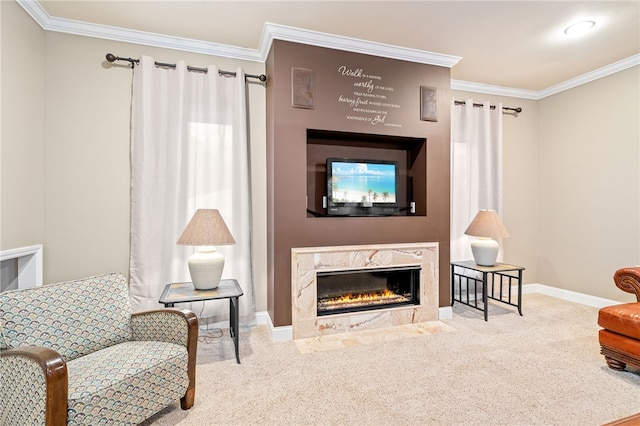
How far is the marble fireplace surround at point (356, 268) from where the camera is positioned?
10.2 feet

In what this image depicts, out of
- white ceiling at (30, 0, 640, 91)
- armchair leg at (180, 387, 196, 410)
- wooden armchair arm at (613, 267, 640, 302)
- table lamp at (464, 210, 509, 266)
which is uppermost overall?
white ceiling at (30, 0, 640, 91)

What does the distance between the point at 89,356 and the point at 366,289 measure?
243cm

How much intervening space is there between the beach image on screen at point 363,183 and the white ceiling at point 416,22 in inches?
48.9

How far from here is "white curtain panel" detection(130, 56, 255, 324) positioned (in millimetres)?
3119

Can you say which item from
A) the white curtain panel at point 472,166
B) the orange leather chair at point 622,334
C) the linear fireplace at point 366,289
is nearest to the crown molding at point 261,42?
the white curtain panel at point 472,166

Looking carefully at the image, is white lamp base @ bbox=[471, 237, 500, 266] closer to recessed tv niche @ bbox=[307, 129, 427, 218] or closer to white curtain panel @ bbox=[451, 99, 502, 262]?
white curtain panel @ bbox=[451, 99, 502, 262]

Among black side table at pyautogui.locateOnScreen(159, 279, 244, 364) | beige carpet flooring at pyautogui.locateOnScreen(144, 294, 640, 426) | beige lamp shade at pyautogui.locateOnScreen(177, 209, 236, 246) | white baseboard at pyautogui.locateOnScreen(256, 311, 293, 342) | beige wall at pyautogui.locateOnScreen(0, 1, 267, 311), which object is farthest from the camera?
white baseboard at pyautogui.locateOnScreen(256, 311, 293, 342)

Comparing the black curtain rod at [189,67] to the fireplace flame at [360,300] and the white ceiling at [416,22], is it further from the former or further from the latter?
the fireplace flame at [360,300]

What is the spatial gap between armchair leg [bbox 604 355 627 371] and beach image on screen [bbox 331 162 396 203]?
2.18 m

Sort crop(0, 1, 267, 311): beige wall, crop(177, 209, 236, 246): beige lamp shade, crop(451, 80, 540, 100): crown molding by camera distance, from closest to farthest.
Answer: crop(177, 209, 236, 246): beige lamp shade < crop(0, 1, 267, 311): beige wall < crop(451, 80, 540, 100): crown molding

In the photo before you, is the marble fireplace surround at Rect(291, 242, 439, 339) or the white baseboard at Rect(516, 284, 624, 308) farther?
the white baseboard at Rect(516, 284, 624, 308)

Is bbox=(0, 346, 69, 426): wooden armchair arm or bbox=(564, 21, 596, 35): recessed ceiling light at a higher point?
bbox=(564, 21, 596, 35): recessed ceiling light

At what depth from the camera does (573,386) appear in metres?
2.24

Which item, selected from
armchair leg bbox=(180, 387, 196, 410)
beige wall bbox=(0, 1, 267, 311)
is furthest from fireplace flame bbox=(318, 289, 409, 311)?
beige wall bbox=(0, 1, 267, 311)
